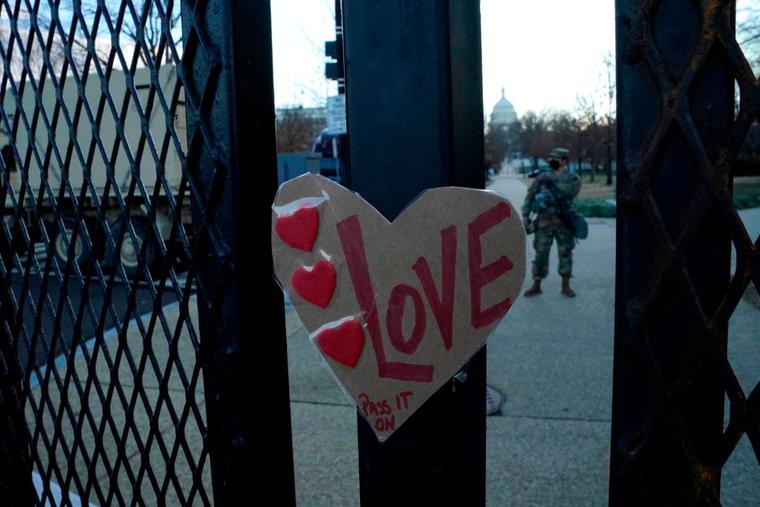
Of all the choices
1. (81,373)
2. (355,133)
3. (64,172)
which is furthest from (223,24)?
(81,373)

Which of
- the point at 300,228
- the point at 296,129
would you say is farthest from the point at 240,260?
the point at 296,129

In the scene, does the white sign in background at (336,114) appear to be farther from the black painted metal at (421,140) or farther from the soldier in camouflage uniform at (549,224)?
the black painted metal at (421,140)

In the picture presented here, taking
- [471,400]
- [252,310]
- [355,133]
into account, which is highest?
[355,133]

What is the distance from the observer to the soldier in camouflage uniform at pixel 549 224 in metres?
7.82

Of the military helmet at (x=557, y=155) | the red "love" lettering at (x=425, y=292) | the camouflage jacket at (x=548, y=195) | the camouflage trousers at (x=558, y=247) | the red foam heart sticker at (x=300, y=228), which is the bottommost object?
the camouflage trousers at (x=558, y=247)

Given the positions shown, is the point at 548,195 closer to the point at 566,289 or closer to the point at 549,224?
the point at 549,224

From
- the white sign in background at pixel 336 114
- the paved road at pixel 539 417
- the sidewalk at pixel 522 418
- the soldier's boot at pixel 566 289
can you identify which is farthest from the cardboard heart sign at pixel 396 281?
the white sign in background at pixel 336 114

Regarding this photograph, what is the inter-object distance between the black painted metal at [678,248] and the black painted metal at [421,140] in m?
0.25

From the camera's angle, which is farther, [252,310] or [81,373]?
[81,373]

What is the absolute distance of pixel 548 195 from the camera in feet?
26.1

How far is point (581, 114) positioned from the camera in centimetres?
4531

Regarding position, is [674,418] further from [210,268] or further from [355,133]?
[210,268]

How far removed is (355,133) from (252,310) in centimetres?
47

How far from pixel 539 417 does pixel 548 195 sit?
4320 mm
